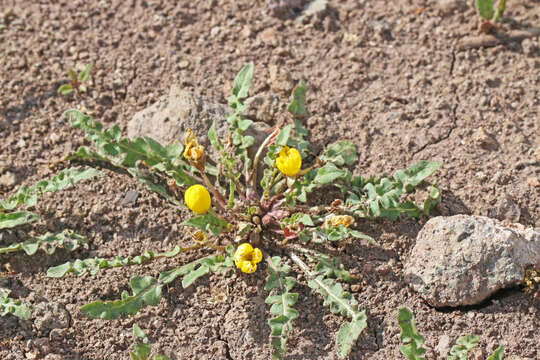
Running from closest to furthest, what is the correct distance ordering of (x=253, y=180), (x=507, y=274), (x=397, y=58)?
(x=507, y=274) < (x=253, y=180) < (x=397, y=58)

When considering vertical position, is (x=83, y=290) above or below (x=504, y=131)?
below

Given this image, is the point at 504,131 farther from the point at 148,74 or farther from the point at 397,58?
the point at 148,74

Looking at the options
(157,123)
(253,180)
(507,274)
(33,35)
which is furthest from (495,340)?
(33,35)

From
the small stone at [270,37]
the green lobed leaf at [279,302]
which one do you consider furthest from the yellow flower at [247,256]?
the small stone at [270,37]

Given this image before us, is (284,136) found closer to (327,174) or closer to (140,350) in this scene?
(327,174)

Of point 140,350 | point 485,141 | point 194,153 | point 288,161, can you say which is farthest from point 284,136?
point 140,350

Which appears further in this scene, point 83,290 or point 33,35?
point 33,35

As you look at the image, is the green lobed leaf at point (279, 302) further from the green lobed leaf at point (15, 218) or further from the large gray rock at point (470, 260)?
the green lobed leaf at point (15, 218)
